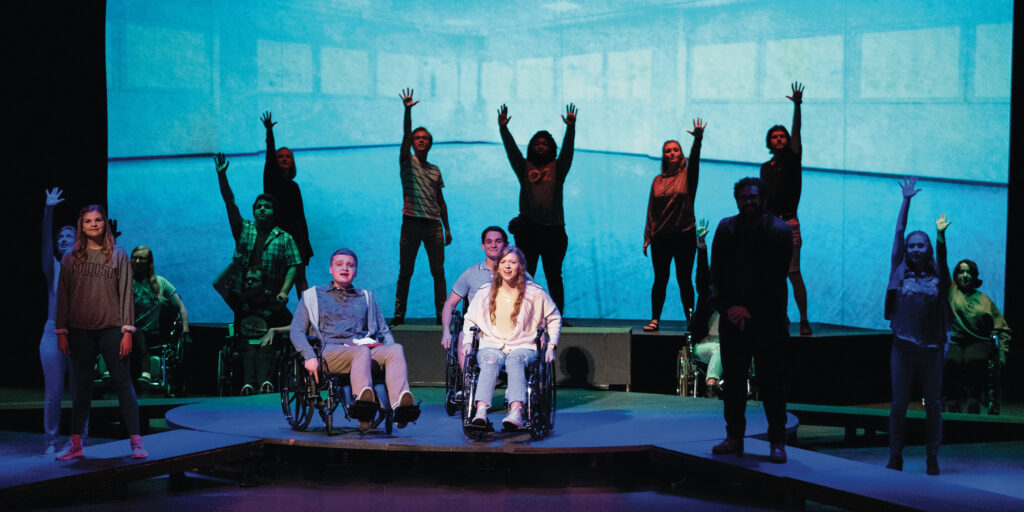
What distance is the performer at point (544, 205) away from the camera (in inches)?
281

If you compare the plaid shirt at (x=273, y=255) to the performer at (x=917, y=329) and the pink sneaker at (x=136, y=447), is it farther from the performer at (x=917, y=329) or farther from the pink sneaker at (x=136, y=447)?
the performer at (x=917, y=329)

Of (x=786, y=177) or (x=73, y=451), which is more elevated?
(x=786, y=177)

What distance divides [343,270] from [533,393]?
121 cm

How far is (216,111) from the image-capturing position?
372 inches

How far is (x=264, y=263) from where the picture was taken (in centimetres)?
695

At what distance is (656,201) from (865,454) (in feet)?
7.56

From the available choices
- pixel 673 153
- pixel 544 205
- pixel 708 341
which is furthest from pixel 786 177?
pixel 544 205

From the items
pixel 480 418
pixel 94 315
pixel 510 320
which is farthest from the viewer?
pixel 510 320

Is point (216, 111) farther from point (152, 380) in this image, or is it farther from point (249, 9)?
point (152, 380)

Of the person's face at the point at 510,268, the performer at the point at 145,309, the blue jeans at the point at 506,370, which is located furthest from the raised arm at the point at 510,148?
the performer at the point at 145,309

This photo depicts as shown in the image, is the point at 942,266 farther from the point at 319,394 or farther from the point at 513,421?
the point at 319,394

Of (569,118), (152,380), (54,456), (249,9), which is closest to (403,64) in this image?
(249,9)

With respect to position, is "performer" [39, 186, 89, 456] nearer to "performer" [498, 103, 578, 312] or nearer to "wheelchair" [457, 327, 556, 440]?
"wheelchair" [457, 327, 556, 440]

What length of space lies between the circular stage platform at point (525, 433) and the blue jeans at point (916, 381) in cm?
53
